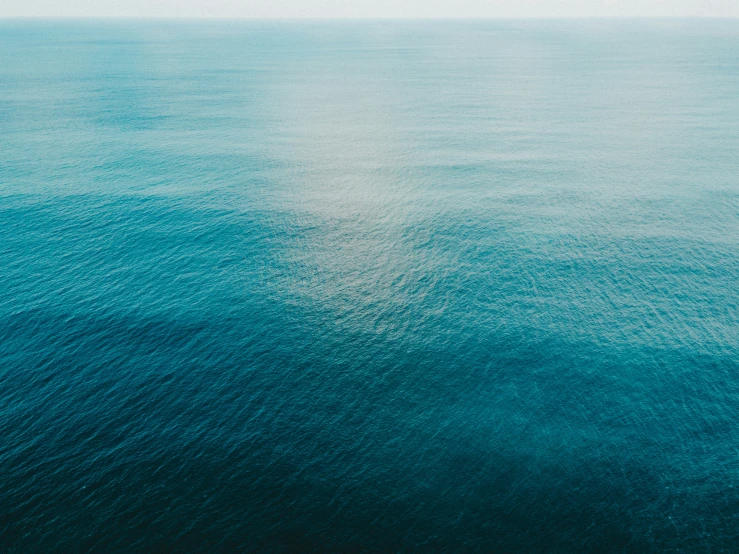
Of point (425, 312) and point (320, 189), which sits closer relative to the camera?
point (425, 312)

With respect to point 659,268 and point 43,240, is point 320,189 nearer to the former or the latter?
point 43,240

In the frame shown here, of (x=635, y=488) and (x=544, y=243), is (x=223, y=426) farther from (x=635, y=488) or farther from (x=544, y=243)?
(x=544, y=243)

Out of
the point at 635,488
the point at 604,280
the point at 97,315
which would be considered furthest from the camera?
the point at 604,280

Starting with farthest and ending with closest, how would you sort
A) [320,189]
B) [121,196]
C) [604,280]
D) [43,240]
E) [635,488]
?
[320,189] < [121,196] < [43,240] < [604,280] < [635,488]

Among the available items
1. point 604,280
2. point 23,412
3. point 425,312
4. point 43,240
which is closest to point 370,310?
point 425,312

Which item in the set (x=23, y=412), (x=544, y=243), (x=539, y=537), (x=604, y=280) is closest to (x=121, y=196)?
(x=23, y=412)

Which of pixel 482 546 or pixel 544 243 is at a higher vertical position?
pixel 544 243

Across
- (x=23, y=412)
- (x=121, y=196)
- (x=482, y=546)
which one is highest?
(x=121, y=196)

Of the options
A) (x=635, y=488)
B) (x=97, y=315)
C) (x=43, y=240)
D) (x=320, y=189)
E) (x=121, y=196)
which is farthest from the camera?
(x=320, y=189)

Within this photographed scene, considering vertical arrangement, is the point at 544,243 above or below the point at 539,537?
above
